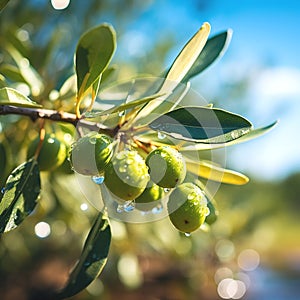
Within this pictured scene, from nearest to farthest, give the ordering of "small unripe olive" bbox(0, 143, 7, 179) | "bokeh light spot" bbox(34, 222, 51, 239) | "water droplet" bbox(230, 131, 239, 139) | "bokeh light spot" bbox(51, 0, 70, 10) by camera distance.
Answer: "water droplet" bbox(230, 131, 239, 139)
"small unripe olive" bbox(0, 143, 7, 179)
"bokeh light spot" bbox(51, 0, 70, 10)
"bokeh light spot" bbox(34, 222, 51, 239)

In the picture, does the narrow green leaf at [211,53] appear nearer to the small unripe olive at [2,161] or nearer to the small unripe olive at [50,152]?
the small unripe olive at [50,152]

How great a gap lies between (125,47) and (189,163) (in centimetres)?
153

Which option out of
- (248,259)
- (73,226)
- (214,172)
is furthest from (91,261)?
(248,259)

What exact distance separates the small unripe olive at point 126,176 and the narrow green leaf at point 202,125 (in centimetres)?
6

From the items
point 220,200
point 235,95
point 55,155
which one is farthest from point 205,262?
point 55,155

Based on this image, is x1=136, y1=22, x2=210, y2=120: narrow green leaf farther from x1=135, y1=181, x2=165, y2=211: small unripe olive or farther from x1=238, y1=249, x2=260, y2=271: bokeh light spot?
x1=238, y1=249, x2=260, y2=271: bokeh light spot

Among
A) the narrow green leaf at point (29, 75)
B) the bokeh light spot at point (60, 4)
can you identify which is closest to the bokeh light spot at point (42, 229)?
the narrow green leaf at point (29, 75)

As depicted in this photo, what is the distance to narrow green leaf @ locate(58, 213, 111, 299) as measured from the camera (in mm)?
645

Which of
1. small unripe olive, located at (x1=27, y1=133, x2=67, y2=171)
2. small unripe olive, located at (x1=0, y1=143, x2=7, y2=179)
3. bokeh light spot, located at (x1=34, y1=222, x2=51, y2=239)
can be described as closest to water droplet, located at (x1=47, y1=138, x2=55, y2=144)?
small unripe olive, located at (x1=27, y1=133, x2=67, y2=171)

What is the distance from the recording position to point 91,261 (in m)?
0.65

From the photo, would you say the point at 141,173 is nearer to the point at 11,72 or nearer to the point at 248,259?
the point at 11,72

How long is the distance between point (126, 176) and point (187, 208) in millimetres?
86

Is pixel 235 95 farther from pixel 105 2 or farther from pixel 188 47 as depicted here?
pixel 188 47

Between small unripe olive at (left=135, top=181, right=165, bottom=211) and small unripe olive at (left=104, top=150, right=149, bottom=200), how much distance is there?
43 mm
